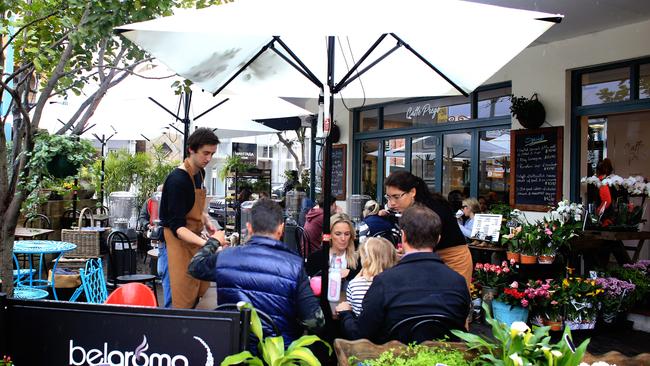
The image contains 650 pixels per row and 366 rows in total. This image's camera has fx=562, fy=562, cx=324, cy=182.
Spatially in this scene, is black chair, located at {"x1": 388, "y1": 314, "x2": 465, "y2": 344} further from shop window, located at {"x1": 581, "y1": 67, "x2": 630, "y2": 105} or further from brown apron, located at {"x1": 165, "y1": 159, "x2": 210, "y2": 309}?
shop window, located at {"x1": 581, "y1": 67, "x2": 630, "y2": 105}

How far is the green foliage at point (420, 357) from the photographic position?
1866mm

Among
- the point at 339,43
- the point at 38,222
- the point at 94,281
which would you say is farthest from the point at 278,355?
the point at 38,222

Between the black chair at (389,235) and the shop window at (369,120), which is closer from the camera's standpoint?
the black chair at (389,235)

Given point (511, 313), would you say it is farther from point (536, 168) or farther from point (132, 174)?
point (132, 174)

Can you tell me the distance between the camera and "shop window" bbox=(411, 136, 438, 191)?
352 inches

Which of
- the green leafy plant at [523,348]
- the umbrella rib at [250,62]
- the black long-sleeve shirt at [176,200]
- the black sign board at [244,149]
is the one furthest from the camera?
the black sign board at [244,149]

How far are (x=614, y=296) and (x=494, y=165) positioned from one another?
2.77 metres

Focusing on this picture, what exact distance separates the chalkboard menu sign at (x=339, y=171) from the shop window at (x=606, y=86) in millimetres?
4819

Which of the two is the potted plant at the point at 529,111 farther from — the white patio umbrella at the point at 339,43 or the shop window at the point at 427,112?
the white patio umbrella at the point at 339,43

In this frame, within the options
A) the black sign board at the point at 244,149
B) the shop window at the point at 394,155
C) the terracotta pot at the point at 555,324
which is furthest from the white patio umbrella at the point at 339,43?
the black sign board at the point at 244,149

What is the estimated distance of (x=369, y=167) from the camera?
10.3 metres

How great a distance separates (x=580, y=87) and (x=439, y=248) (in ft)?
14.0

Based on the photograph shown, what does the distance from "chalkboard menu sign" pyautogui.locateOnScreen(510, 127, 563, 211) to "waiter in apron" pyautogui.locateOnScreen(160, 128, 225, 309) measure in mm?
4656

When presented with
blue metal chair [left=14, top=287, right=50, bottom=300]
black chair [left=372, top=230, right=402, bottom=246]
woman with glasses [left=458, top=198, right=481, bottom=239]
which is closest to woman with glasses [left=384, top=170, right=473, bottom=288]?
black chair [left=372, top=230, right=402, bottom=246]
